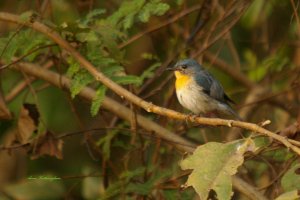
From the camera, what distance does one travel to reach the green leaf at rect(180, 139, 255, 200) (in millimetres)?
3018

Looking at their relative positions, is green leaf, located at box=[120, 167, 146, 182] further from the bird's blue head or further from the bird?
the bird's blue head

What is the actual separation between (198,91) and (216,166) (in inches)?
97.7

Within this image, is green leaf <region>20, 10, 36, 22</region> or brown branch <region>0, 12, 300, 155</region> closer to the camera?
brown branch <region>0, 12, 300, 155</region>

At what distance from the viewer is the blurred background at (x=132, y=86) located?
4.39 m

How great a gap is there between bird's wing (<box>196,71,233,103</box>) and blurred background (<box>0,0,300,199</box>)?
0.15 meters

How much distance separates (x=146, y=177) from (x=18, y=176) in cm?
316

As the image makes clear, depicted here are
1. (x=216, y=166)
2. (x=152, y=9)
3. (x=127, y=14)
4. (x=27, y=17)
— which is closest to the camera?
(x=216, y=166)

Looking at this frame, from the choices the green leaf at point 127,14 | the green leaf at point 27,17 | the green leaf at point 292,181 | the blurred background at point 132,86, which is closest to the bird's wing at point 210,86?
the blurred background at point 132,86

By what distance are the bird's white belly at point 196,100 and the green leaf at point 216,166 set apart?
7.17 ft

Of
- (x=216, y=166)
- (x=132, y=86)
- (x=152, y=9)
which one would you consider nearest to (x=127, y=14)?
(x=152, y=9)

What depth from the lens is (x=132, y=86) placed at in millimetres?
4867

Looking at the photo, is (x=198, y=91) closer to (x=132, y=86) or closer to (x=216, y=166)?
(x=132, y=86)

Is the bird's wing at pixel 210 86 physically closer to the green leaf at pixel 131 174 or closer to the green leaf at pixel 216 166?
the green leaf at pixel 131 174

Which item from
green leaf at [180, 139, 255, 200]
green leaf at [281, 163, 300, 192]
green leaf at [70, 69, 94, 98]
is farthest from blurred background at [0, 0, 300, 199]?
green leaf at [281, 163, 300, 192]
